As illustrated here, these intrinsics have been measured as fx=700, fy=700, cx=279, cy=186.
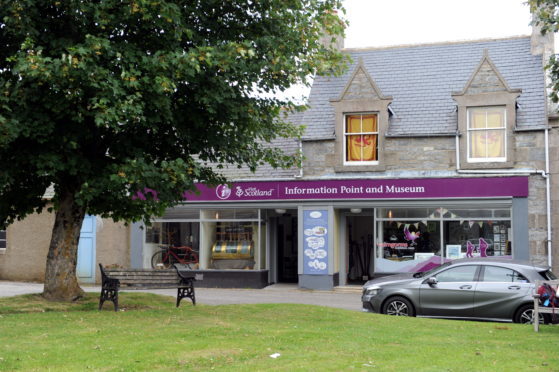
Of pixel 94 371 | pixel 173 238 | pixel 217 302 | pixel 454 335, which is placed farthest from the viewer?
pixel 173 238

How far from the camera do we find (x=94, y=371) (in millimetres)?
7738

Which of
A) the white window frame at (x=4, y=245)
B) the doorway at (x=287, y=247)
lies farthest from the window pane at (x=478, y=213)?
the white window frame at (x=4, y=245)

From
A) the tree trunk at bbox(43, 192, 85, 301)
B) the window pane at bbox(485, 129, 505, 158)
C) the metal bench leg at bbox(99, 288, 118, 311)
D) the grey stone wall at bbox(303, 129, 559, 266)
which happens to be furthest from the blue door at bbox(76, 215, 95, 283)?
the window pane at bbox(485, 129, 505, 158)

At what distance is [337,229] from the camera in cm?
2275

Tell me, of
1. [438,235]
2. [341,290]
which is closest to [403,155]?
[438,235]

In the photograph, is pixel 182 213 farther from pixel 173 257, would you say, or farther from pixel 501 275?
pixel 501 275

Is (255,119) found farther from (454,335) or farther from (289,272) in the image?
(289,272)

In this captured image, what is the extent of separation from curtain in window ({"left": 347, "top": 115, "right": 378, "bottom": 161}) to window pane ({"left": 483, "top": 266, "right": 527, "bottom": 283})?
8345mm

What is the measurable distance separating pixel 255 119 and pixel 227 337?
560 cm

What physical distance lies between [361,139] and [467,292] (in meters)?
8.96

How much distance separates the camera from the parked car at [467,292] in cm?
1387

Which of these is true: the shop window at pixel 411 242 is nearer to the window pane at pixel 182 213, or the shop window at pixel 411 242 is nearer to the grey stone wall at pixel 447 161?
the grey stone wall at pixel 447 161

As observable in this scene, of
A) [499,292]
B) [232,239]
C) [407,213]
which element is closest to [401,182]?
[407,213]

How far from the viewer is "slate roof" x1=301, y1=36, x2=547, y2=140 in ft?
71.2
